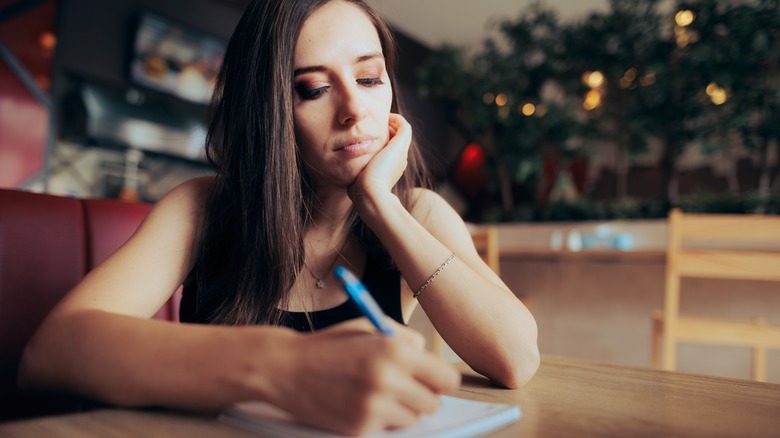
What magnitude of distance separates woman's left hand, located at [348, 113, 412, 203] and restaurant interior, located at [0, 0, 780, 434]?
1652 mm

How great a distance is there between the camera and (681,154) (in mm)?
4059

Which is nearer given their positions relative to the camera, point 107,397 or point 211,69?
point 107,397

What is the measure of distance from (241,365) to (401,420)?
16cm

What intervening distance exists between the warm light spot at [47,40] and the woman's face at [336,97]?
11.3 ft

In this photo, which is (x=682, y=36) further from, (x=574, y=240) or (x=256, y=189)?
(x=256, y=189)

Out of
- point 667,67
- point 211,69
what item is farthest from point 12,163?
point 667,67

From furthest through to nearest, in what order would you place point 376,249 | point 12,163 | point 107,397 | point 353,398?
1. point 12,163
2. point 376,249
3. point 107,397
4. point 353,398

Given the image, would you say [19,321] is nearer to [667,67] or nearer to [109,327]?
[109,327]

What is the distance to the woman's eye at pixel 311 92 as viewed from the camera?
102cm

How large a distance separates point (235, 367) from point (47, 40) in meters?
4.04

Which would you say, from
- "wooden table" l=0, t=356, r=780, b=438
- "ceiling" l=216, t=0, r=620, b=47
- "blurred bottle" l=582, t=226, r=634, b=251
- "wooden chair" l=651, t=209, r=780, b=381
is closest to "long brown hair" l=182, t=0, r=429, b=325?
"wooden table" l=0, t=356, r=780, b=438

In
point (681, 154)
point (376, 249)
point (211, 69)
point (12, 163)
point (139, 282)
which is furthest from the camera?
point (211, 69)

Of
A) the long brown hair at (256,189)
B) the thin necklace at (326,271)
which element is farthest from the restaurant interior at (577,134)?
the long brown hair at (256,189)

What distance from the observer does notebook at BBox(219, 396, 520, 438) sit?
482 millimetres
